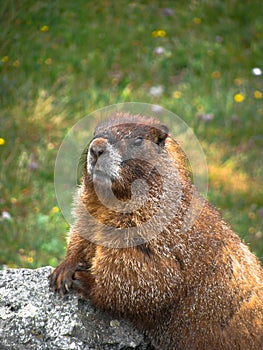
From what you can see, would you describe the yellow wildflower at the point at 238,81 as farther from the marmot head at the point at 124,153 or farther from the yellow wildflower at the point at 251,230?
the marmot head at the point at 124,153

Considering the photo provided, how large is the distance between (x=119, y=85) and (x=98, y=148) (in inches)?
207

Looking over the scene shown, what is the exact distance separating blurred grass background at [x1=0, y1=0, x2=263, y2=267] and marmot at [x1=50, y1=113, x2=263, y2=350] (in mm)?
2052

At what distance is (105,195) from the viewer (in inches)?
160

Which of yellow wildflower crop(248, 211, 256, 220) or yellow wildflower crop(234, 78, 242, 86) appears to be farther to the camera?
yellow wildflower crop(234, 78, 242, 86)

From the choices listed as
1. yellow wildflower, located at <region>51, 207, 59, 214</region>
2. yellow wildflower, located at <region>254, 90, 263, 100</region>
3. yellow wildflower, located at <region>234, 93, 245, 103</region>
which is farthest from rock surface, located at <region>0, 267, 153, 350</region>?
yellow wildflower, located at <region>254, 90, 263, 100</region>

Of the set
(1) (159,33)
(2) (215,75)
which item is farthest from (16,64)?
(2) (215,75)

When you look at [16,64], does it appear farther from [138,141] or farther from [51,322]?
[51,322]

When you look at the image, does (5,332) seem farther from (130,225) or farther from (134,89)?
(134,89)

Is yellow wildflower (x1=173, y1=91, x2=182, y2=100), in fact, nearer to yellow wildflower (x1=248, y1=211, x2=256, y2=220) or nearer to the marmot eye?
yellow wildflower (x1=248, y1=211, x2=256, y2=220)

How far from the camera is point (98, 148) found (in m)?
3.82

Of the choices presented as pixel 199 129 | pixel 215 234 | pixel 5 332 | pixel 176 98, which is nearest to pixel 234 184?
pixel 199 129

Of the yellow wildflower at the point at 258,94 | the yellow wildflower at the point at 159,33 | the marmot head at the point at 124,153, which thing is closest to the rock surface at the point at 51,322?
the marmot head at the point at 124,153

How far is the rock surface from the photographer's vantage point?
402 cm

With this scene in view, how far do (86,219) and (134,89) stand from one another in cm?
482
